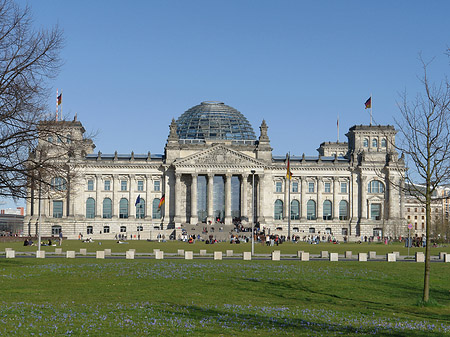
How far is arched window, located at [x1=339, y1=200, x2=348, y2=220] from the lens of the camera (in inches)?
5507

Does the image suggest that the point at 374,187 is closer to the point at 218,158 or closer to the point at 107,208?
the point at 218,158

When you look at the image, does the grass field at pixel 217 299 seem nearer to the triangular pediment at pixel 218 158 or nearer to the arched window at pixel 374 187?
the triangular pediment at pixel 218 158

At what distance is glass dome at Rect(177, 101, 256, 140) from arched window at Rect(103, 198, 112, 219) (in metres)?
22.5

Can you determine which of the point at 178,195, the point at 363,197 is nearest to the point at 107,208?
the point at 178,195

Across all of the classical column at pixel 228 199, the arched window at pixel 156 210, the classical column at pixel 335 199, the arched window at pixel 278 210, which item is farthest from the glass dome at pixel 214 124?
the classical column at pixel 335 199

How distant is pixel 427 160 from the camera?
32281 millimetres

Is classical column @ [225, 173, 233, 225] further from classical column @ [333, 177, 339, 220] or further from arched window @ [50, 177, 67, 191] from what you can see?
arched window @ [50, 177, 67, 191]

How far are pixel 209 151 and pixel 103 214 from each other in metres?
26.2

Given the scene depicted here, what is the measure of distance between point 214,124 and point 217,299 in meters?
115

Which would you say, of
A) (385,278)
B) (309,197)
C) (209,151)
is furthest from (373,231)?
(385,278)

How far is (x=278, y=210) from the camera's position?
13938cm

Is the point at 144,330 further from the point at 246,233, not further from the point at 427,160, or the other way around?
the point at 246,233

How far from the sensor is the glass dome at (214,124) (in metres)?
145

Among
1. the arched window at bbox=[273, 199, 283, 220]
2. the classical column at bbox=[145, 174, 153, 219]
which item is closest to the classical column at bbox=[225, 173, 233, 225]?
the arched window at bbox=[273, 199, 283, 220]
